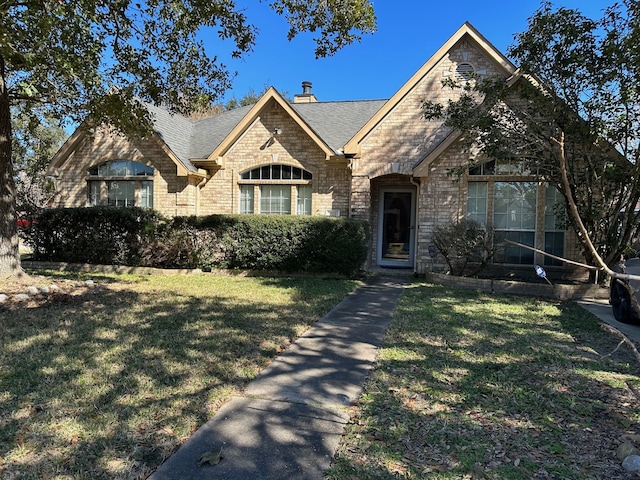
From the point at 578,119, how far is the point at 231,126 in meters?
11.7

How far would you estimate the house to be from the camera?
37.2ft

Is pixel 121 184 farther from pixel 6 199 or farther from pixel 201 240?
pixel 6 199

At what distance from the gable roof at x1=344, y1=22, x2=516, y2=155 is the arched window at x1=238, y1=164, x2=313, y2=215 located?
6.97 feet

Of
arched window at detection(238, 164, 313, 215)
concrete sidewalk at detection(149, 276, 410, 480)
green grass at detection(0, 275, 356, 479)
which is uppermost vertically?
arched window at detection(238, 164, 313, 215)

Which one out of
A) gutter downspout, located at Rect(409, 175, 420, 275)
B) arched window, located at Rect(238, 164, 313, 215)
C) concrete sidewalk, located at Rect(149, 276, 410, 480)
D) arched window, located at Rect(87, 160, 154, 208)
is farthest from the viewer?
arched window, located at Rect(87, 160, 154, 208)

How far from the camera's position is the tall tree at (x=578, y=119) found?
8203mm

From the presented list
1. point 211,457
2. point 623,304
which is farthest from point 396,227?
point 211,457

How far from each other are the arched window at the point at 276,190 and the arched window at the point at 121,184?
3.41 meters

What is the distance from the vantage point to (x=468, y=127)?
9.55 meters

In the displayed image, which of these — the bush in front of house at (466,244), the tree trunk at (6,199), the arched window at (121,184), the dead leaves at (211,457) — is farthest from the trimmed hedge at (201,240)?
the dead leaves at (211,457)

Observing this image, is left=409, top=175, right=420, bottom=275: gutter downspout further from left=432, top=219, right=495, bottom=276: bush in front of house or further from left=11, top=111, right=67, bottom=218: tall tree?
left=11, top=111, right=67, bottom=218: tall tree

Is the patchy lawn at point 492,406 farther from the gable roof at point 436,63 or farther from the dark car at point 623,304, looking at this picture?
the gable roof at point 436,63

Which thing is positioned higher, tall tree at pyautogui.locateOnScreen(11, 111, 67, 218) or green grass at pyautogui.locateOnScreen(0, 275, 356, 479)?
tall tree at pyautogui.locateOnScreen(11, 111, 67, 218)

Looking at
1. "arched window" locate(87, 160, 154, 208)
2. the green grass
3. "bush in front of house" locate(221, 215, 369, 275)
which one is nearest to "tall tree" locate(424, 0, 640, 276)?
"bush in front of house" locate(221, 215, 369, 275)
